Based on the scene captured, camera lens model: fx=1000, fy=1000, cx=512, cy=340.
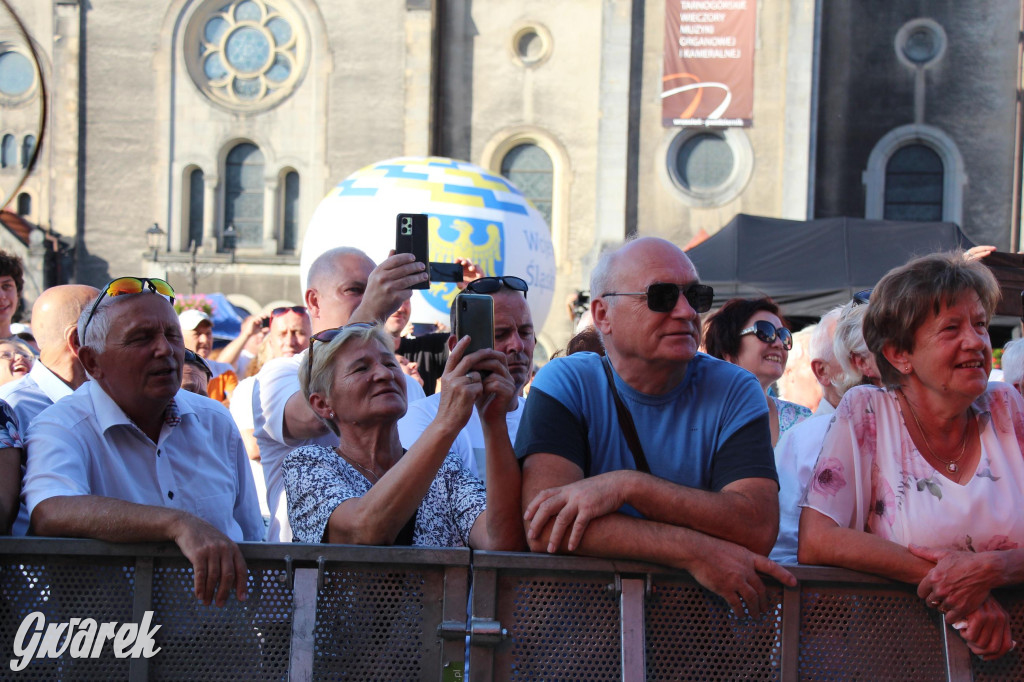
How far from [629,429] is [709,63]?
65.6ft

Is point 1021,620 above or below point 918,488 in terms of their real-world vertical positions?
below

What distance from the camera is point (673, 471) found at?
2805 millimetres

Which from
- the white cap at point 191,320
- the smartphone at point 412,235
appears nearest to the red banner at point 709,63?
the white cap at point 191,320

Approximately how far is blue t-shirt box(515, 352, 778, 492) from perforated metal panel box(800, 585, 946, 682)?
373mm

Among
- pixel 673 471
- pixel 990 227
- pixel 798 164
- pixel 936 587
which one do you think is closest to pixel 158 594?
Result: pixel 673 471

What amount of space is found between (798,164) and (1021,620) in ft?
64.8

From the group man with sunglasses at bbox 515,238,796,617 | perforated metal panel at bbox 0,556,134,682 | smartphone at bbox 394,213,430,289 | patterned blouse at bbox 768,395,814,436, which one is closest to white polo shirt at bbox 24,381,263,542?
perforated metal panel at bbox 0,556,134,682

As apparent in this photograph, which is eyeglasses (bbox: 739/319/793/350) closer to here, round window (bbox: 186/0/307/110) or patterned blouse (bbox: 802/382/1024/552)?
patterned blouse (bbox: 802/382/1024/552)

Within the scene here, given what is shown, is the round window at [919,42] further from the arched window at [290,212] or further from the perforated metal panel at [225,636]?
the perforated metal panel at [225,636]

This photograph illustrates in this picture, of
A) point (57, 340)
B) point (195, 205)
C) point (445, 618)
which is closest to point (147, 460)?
point (445, 618)

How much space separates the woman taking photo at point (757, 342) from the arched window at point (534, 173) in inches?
699

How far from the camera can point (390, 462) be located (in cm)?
332

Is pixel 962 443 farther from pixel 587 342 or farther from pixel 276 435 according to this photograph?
pixel 276 435

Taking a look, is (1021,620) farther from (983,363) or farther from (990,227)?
(990,227)
